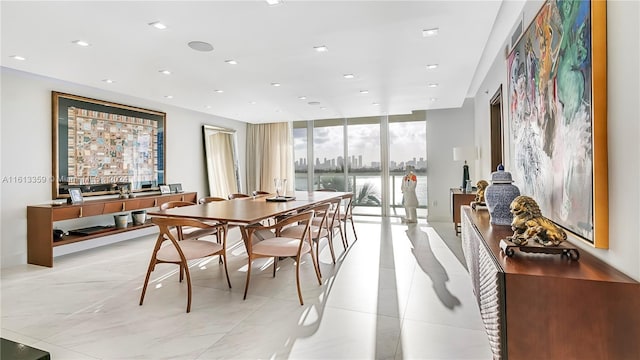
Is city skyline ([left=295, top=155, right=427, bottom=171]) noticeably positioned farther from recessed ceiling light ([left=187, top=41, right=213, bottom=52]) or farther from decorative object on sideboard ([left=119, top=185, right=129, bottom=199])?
recessed ceiling light ([left=187, top=41, right=213, bottom=52])

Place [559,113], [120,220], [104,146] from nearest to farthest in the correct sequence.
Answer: [559,113], [120,220], [104,146]

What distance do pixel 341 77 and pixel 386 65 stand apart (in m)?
0.71

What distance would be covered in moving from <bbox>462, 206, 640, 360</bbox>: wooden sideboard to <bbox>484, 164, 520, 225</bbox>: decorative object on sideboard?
839 millimetres

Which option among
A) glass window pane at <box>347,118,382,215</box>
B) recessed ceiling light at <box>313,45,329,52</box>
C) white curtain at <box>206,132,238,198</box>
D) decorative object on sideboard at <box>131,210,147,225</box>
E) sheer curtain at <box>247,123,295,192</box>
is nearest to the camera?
recessed ceiling light at <box>313,45,329,52</box>

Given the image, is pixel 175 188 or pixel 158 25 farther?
pixel 175 188

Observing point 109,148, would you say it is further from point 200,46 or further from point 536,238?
point 536,238

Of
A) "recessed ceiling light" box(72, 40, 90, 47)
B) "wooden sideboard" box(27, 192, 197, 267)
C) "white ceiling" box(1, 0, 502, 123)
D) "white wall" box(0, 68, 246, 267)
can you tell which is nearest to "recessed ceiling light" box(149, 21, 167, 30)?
"white ceiling" box(1, 0, 502, 123)

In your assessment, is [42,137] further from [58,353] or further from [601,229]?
[601,229]

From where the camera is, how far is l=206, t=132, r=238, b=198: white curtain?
7.09m

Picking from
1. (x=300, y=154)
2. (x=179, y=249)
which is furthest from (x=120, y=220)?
(x=300, y=154)

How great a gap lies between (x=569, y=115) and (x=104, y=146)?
5.70 m

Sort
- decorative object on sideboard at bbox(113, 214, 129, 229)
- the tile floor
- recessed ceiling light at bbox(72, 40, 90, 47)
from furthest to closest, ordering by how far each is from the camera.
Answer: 1. decorative object on sideboard at bbox(113, 214, 129, 229)
2. recessed ceiling light at bbox(72, 40, 90, 47)
3. the tile floor

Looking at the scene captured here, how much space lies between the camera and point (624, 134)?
4.15 ft

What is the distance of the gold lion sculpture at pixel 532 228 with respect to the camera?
4.92ft
